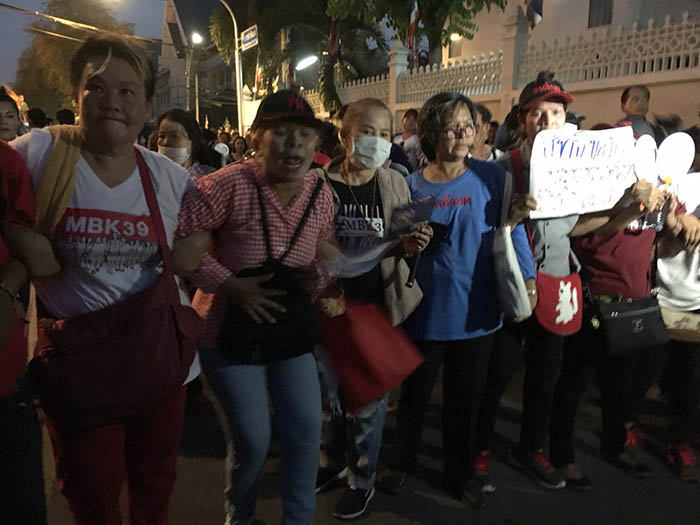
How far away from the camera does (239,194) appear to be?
201 cm

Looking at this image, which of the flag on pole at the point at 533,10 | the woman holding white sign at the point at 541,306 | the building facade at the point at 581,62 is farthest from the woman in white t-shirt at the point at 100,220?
the flag on pole at the point at 533,10

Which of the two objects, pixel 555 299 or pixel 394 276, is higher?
pixel 394 276

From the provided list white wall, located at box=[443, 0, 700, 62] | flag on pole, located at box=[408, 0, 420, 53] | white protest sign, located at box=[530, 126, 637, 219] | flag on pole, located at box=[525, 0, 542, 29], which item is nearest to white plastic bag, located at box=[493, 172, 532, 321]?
white protest sign, located at box=[530, 126, 637, 219]

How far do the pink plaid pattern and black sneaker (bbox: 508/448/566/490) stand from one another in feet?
6.31

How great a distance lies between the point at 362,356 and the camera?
2.33 m

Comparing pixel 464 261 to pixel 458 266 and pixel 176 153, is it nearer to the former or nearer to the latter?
pixel 458 266

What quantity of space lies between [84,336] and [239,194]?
719 mm

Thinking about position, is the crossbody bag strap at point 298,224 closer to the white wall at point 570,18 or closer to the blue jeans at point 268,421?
the blue jeans at point 268,421

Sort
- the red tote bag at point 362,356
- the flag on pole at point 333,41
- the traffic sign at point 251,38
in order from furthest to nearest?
the flag on pole at point 333,41 < the traffic sign at point 251,38 < the red tote bag at point 362,356

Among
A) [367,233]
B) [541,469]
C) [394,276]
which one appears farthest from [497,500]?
[367,233]

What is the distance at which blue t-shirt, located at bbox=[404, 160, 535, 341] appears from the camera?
2.66 meters

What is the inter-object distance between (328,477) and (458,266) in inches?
55.6

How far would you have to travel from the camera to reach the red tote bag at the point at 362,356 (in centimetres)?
234

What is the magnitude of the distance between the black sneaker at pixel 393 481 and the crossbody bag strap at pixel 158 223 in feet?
5.90
